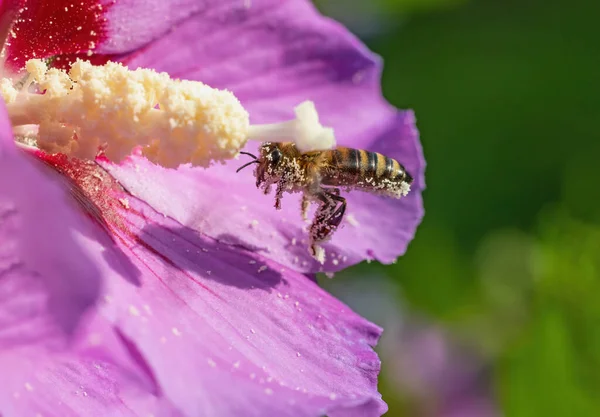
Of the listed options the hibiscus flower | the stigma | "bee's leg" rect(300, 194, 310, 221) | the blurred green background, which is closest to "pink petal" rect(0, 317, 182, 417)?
the hibiscus flower

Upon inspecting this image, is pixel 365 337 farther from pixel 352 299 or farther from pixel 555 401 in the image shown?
pixel 352 299

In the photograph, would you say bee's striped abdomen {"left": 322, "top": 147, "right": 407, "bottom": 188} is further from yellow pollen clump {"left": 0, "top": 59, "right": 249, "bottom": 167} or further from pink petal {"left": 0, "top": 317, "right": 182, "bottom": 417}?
pink petal {"left": 0, "top": 317, "right": 182, "bottom": 417}

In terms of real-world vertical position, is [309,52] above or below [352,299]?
above

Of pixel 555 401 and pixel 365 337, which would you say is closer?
pixel 365 337

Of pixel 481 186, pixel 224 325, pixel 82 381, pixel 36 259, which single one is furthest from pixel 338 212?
pixel 481 186

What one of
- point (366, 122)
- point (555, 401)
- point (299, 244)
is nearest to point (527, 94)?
point (555, 401)

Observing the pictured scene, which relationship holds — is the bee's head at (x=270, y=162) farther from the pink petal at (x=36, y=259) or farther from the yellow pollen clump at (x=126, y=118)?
the pink petal at (x=36, y=259)
